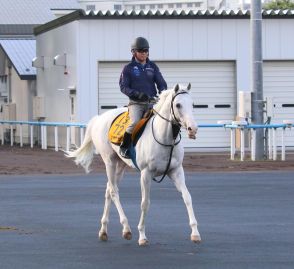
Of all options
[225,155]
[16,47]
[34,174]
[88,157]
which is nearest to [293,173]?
[34,174]

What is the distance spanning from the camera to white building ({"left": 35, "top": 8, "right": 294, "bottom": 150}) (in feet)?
128

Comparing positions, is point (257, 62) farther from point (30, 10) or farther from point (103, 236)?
point (30, 10)

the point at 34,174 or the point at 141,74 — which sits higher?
the point at 141,74

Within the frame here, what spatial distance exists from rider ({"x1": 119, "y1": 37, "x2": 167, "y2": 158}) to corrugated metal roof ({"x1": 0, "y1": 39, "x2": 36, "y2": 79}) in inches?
1414

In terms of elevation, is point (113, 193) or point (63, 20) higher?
point (63, 20)

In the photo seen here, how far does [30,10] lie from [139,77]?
60262 mm

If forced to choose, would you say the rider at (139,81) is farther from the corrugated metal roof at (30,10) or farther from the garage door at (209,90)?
the corrugated metal roof at (30,10)

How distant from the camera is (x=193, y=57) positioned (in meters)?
39.6

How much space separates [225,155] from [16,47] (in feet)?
67.4

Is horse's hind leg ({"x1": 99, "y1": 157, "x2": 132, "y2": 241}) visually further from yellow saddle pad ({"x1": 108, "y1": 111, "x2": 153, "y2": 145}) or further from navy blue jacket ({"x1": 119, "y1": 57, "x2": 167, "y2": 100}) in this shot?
navy blue jacket ({"x1": 119, "y1": 57, "x2": 167, "y2": 100})

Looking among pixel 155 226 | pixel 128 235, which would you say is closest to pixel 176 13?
pixel 155 226

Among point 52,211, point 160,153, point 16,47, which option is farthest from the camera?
point 16,47

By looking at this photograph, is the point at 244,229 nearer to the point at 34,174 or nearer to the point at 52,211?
the point at 52,211

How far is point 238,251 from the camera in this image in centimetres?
1285
